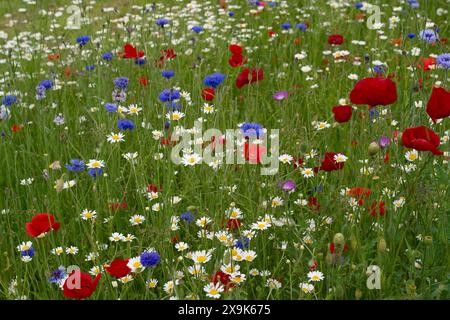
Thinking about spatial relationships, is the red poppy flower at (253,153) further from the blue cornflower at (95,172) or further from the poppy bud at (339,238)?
the blue cornflower at (95,172)

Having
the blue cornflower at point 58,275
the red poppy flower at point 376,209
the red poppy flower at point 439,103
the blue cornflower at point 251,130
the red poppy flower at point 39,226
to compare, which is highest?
the red poppy flower at point 439,103

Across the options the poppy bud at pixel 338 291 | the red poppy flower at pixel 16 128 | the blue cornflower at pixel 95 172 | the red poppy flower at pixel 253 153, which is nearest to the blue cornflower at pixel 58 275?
the blue cornflower at pixel 95 172

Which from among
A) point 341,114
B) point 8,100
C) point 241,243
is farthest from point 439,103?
point 8,100

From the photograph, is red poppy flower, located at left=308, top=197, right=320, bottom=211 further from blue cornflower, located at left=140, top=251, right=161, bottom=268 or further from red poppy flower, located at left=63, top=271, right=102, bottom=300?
red poppy flower, located at left=63, top=271, right=102, bottom=300

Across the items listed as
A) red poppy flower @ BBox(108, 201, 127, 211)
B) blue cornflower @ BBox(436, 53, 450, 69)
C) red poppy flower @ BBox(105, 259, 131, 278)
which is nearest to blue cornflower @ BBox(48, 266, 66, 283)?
red poppy flower @ BBox(105, 259, 131, 278)

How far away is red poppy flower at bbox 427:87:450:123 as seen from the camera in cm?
182

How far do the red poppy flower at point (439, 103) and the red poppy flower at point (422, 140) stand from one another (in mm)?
81

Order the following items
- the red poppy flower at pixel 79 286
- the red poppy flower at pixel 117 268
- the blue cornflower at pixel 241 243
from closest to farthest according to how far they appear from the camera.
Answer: the red poppy flower at pixel 79 286, the red poppy flower at pixel 117 268, the blue cornflower at pixel 241 243

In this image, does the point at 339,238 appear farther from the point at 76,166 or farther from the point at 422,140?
the point at 76,166

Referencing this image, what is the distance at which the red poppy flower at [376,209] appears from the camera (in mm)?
2027

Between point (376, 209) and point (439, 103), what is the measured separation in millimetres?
435

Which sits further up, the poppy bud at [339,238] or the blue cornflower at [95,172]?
the poppy bud at [339,238]
